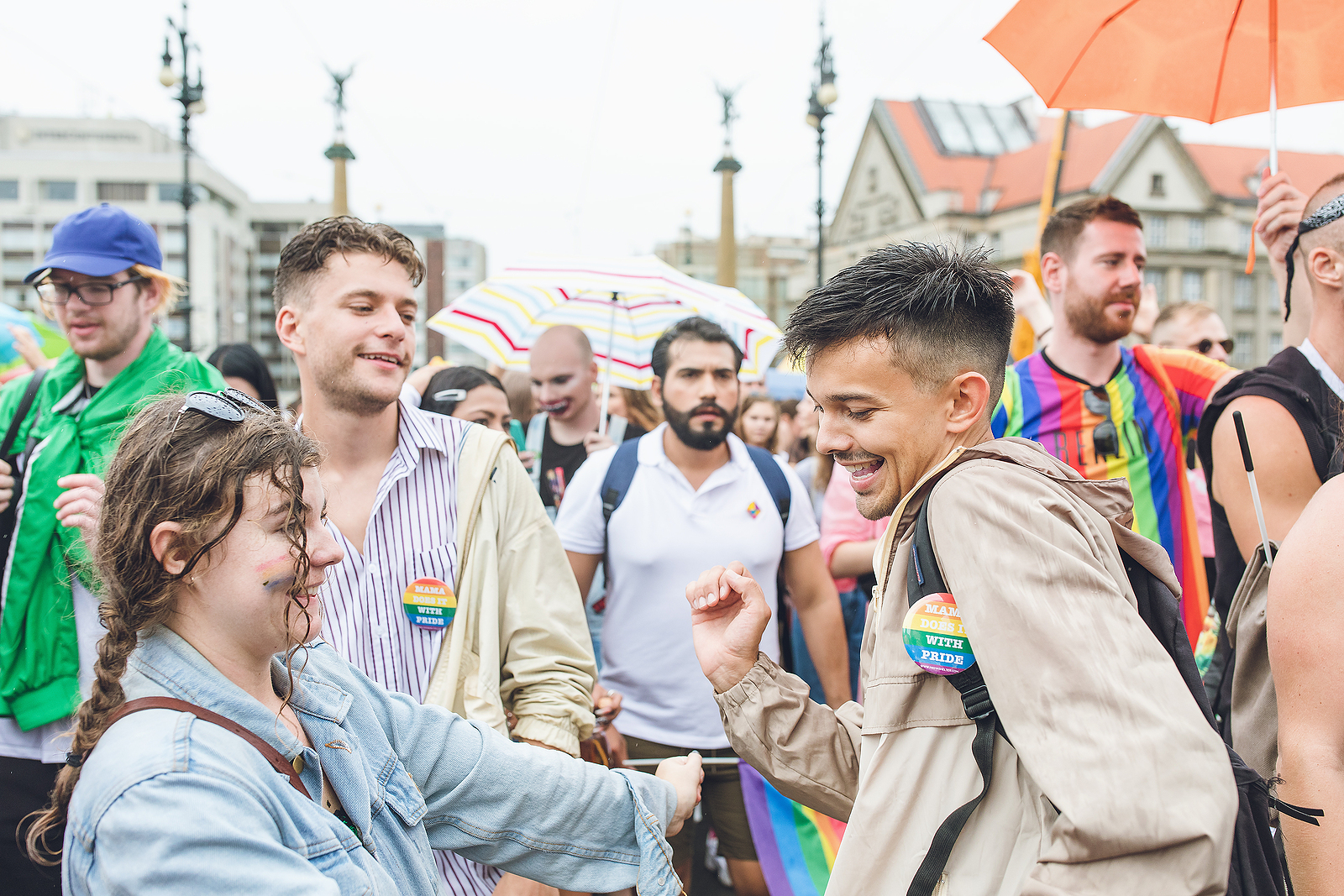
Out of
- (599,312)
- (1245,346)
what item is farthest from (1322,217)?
(1245,346)

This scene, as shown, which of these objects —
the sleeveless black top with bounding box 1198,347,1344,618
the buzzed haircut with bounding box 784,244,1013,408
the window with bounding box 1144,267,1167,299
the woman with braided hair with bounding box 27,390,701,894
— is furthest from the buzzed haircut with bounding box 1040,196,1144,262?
the window with bounding box 1144,267,1167,299

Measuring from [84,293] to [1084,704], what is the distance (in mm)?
3471

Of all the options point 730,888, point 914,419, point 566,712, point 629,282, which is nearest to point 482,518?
point 566,712

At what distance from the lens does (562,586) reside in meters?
2.77

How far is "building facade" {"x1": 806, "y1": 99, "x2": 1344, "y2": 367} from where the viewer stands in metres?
48.5

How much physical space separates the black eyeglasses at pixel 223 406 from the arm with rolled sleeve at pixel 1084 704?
4.05 feet

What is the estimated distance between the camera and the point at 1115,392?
370cm

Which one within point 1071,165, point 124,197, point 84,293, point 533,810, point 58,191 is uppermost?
point 58,191

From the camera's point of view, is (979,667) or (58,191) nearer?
(979,667)

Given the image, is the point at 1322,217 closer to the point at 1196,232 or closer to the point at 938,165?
the point at 1196,232

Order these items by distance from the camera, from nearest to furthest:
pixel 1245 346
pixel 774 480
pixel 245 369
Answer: pixel 774 480, pixel 245 369, pixel 1245 346

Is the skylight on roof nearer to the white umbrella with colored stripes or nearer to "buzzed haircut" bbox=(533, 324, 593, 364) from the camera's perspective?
the white umbrella with colored stripes

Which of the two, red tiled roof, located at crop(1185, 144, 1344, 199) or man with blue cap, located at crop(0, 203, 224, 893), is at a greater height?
red tiled roof, located at crop(1185, 144, 1344, 199)

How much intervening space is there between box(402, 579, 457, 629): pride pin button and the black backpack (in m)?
1.48
